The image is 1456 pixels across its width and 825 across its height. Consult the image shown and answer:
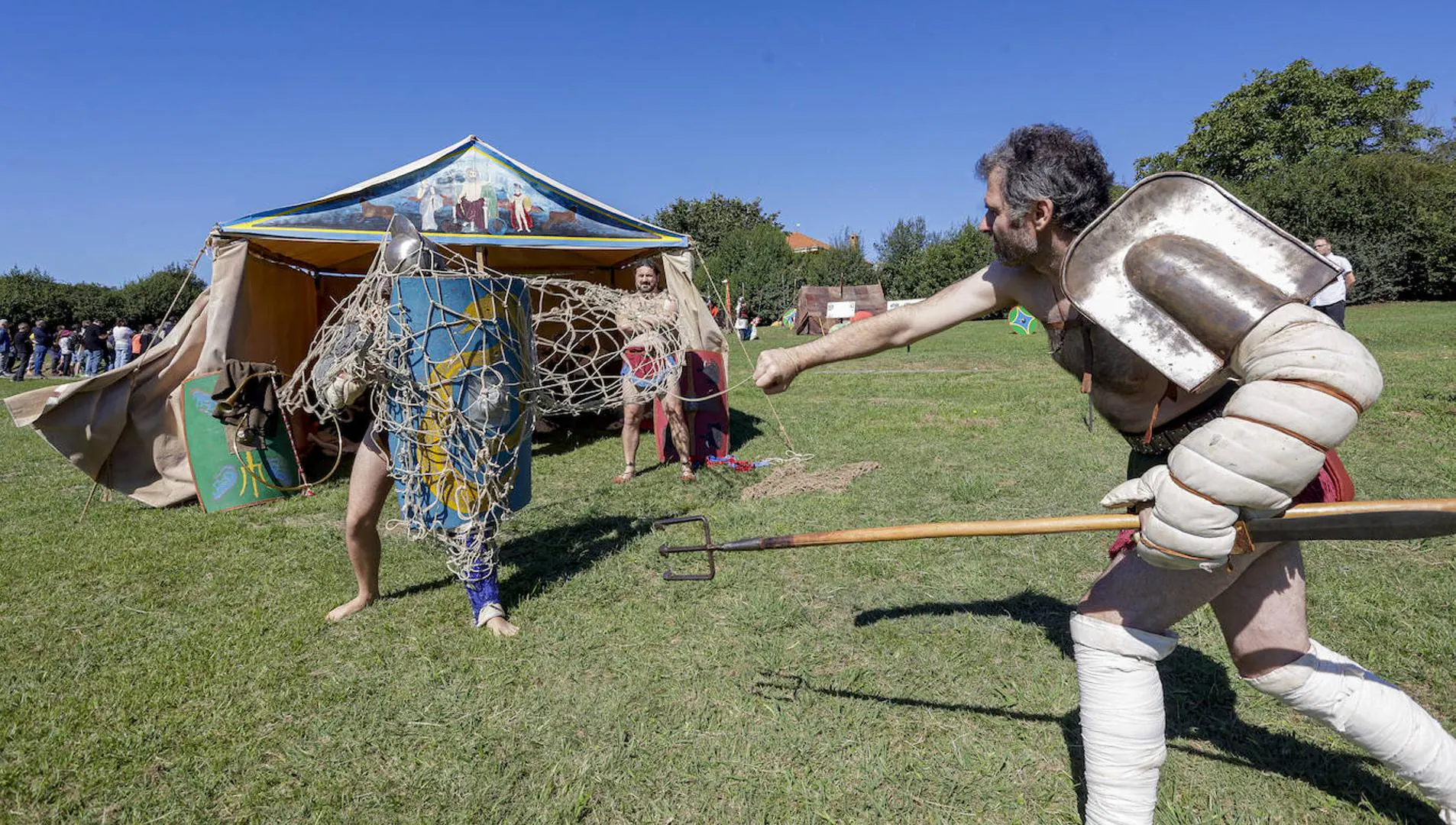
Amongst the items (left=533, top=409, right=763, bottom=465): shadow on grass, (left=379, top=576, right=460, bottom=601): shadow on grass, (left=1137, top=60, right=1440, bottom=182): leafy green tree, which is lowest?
(left=379, top=576, right=460, bottom=601): shadow on grass

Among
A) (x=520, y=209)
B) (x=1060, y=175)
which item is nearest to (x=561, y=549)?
(x=1060, y=175)

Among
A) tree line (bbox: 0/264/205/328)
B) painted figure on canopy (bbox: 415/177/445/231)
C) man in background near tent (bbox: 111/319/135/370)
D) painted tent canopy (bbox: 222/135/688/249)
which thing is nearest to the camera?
painted tent canopy (bbox: 222/135/688/249)

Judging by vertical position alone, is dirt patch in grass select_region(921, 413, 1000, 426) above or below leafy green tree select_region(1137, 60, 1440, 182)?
below

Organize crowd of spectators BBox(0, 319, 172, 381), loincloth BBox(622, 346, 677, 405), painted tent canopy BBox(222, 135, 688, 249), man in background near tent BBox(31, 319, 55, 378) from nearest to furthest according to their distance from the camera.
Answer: loincloth BBox(622, 346, 677, 405) < painted tent canopy BBox(222, 135, 688, 249) < crowd of spectators BBox(0, 319, 172, 381) < man in background near tent BBox(31, 319, 55, 378)

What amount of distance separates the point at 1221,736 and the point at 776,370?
77.8 inches

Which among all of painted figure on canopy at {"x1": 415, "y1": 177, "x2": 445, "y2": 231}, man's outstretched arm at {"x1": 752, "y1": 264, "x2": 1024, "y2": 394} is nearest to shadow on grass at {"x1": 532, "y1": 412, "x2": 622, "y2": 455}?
painted figure on canopy at {"x1": 415, "y1": 177, "x2": 445, "y2": 231}

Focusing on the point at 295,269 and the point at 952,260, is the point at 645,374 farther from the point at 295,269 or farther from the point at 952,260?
the point at 952,260

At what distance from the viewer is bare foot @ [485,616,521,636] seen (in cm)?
376

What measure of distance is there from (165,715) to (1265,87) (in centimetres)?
5483

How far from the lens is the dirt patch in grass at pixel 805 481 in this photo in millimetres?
6273

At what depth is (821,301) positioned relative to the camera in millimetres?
37781

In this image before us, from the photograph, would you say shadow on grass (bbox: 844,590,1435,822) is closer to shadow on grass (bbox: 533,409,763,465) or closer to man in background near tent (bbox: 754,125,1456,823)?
man in background near tent (bbox: 754,125,1456,823)

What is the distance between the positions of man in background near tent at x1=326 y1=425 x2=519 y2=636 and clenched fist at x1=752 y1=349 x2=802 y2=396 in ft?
6.12

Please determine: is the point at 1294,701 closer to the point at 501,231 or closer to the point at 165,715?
the point at 165,715
